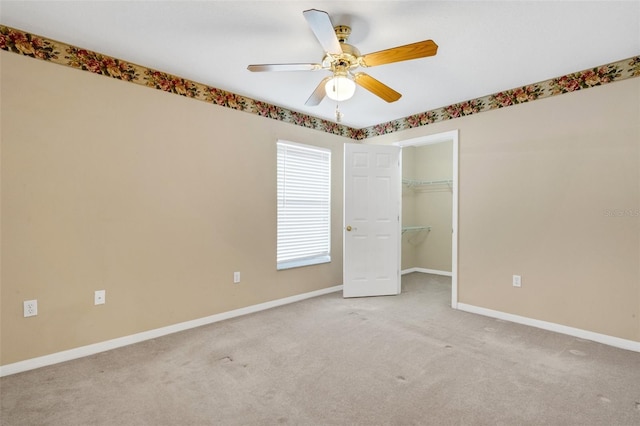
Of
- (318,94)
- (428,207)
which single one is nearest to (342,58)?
(318,94)

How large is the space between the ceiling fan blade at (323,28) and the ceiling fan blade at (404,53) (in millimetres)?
228

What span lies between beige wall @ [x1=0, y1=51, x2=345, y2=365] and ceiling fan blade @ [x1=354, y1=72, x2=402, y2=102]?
164 centimetres

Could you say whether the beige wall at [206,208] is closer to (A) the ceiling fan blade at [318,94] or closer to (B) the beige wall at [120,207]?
(B) the beige wall at [120,207]

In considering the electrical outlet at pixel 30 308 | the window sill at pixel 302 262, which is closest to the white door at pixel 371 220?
the window sill at pixel 302 262

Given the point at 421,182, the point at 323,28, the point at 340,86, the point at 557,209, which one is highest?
the point at 323,28

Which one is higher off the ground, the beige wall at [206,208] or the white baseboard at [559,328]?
the beige wall at [206,208]

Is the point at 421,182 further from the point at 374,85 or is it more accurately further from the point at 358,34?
the point at 358,34

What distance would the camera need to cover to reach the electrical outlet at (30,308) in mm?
2324

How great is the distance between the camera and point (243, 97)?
3605mm

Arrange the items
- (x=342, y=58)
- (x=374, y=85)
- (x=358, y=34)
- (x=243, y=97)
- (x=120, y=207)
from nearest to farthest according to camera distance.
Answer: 1. (x=342, y=58)
2. (x=358, y=34)
3. (x=374, y=85)
4. (x=120, y=207)
5. (x=243, y=97)

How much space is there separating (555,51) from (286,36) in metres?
2.18

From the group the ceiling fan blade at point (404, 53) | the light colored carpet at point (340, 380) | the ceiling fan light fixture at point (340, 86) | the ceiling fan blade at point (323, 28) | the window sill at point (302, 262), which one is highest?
the ceiling fan blade at point (323, 28)

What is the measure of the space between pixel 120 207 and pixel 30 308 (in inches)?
37.6

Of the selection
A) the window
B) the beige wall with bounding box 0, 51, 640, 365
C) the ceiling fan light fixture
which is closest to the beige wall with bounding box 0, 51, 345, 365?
the beige wall with bounding box 0, 51, 640, 365
